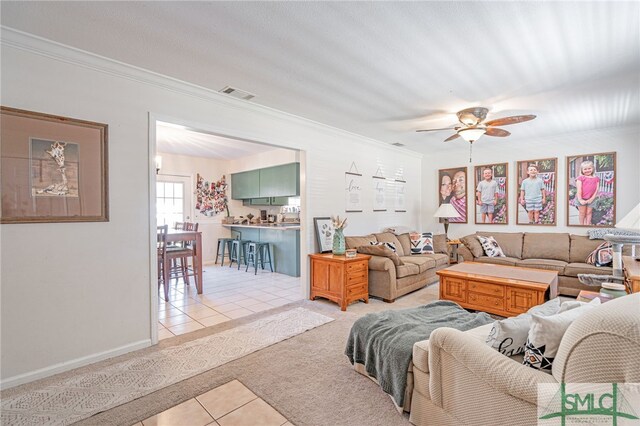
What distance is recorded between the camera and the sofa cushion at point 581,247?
4613 mm

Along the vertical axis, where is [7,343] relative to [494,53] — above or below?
below

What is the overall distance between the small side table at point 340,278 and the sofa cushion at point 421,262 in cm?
84

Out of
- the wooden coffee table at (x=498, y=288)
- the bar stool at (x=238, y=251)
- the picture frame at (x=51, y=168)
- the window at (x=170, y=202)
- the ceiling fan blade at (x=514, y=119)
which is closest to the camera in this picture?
the picture frame at (x=51, y=168)

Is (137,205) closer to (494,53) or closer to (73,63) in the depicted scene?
(73,63)

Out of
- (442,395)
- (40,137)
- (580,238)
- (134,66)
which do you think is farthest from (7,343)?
(580,238)

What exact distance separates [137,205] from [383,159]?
433 cm

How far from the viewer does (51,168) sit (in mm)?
2422

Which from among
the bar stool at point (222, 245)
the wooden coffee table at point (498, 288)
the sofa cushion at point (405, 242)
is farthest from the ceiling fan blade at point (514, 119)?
the bar stool at point (222, 245)

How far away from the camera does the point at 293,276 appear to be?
5836 millimetres

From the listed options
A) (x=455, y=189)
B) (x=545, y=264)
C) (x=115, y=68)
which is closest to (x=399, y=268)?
(x=545, y=264)

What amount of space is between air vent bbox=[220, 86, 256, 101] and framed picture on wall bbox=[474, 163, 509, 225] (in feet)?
15.6

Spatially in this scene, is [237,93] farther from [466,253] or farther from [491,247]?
[491,247]

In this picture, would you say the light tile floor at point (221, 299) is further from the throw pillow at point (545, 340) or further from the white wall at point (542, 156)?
the white wall at point (542, 156)

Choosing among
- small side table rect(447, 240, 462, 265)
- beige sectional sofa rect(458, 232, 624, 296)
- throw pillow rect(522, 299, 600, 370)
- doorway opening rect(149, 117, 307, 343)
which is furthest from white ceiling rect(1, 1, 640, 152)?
small side table rect(447, 240, 462, 265)
